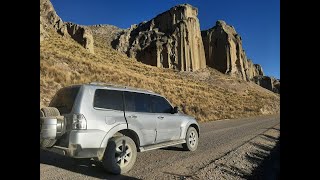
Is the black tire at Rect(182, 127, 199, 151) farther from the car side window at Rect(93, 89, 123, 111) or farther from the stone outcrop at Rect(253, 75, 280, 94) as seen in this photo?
the stone outcrop at Rect(253, 75, 280, 94)

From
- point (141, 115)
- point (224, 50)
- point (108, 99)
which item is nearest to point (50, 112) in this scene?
point (108, 99)

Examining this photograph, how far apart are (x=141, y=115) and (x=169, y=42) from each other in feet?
320


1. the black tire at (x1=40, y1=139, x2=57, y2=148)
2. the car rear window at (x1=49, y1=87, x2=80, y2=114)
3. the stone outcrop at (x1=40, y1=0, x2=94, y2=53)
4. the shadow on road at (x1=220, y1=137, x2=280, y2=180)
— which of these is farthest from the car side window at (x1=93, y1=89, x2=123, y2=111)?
the stone outcrop at (x1=40, y1=0, x2=94, y2=53)

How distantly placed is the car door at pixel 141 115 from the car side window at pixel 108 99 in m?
0.21

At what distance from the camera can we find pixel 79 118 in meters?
6.16

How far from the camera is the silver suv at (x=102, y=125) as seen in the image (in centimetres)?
613

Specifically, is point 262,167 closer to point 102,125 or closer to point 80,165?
point 102,125

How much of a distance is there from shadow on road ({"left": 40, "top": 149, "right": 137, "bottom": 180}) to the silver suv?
21cm

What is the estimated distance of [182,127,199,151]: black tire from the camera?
9.27 meters

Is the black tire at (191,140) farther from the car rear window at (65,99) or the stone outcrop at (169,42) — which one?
the stone outcrop at (169,42)
